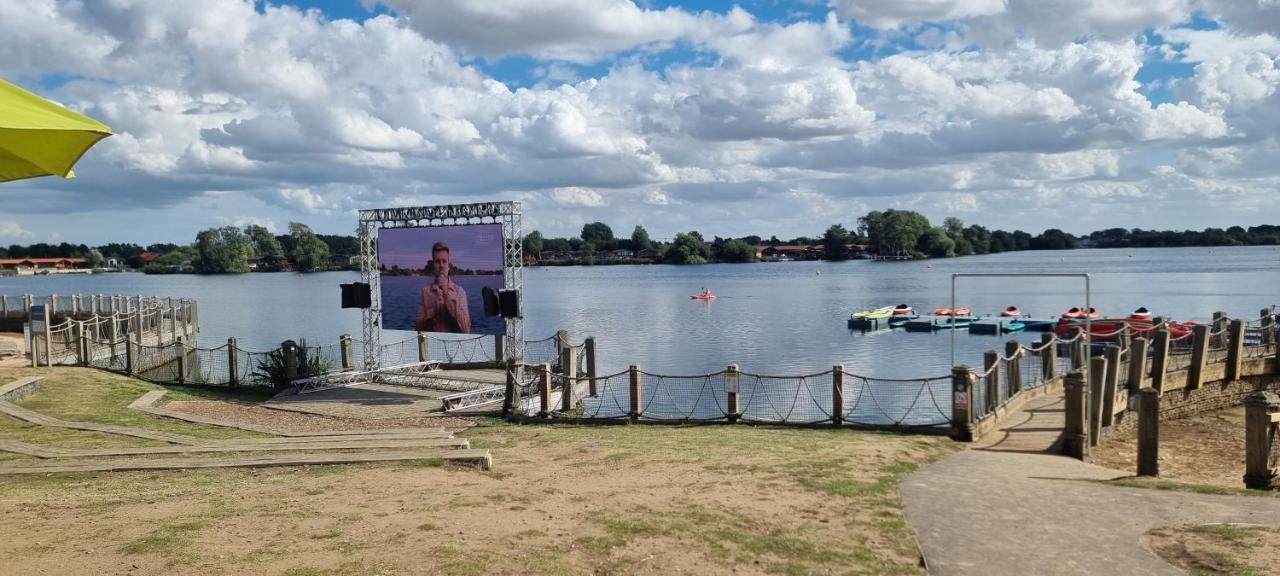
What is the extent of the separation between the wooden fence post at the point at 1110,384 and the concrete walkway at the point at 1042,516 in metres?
6.30

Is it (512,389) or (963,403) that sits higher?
(963,403)

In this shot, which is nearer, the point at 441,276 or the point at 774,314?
the point at 441,276

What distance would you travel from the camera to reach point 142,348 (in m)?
26.8

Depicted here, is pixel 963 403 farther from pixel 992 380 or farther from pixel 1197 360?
pixel 1197 360

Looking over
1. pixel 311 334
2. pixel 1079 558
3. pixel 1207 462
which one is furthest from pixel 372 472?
pixel 311 334

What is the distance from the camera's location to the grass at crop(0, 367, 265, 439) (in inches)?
624

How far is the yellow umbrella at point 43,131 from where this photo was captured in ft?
16.9

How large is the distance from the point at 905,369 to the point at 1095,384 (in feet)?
74.5

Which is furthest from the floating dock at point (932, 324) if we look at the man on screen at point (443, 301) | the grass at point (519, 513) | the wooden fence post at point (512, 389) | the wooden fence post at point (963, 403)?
the grass at point (519, 513)

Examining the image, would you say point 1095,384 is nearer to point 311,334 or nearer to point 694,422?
point 694,422

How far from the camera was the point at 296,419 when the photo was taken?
19234mm

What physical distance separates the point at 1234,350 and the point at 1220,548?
2041 cm

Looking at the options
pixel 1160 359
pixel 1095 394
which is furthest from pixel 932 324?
pixel 1095 394

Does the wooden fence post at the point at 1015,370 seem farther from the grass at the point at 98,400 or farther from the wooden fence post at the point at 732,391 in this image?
the grass at the point at 98,400
